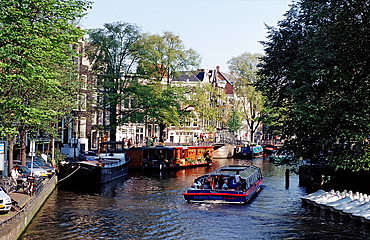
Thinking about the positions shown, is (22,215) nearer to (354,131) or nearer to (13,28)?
(13,28)

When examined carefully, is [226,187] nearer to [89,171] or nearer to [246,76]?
[89,171]

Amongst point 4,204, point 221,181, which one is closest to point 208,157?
point 221,181

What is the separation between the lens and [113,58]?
2430 inches

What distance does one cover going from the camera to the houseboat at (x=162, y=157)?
59.1m

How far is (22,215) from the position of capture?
22375mm

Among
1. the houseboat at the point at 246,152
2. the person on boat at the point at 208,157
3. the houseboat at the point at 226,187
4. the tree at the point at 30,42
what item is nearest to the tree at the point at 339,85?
the houseboat at the point at 226,187

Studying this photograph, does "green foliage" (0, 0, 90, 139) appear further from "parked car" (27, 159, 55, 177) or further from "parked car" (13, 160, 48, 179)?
"parked car" (27, 159, 55, 177)

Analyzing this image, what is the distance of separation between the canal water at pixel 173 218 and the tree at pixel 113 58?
2252 centimetres

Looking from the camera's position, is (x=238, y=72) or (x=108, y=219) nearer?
(x=108, y=219)

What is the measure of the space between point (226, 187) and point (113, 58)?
108 ft

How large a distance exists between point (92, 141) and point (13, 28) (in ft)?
172

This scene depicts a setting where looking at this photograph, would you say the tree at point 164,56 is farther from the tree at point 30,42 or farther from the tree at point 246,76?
the tree at point 30,42

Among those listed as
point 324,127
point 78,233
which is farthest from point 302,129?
point 78,233

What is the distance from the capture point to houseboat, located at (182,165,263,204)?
32.1m
